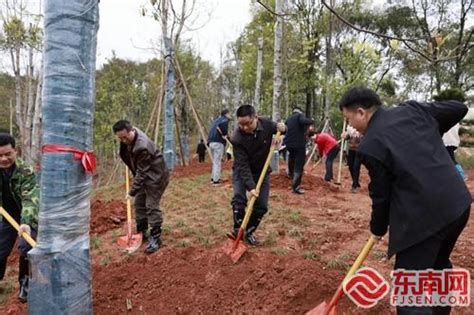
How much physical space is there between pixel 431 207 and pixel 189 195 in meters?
6.01

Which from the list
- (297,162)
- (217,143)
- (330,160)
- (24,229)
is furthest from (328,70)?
(24,229)

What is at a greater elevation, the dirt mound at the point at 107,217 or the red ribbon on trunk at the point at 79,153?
the red ribbon on trunk at the point at 79,153

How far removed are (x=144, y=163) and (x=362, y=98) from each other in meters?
2.85

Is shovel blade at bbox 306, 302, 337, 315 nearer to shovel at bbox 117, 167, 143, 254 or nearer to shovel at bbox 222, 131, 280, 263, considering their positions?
shovel at bbox 222, 131, 280, 263

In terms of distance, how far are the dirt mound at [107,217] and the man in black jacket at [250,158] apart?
2.37 m

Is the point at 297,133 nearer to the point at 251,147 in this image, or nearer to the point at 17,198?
the point at 251,147

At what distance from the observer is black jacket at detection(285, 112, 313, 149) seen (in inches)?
295

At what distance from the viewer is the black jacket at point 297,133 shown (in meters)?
7.50

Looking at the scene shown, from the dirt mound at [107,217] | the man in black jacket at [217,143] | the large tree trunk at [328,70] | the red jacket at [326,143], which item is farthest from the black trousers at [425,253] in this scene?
the large tree trunk at [328,70]

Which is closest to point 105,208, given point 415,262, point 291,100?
point 415,262

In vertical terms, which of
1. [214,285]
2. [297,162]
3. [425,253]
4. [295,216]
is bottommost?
[214,285]

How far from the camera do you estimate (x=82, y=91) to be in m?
2.13

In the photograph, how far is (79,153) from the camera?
84.7 inches

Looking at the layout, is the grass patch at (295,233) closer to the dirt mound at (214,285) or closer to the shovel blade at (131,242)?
the dirt mound at (214,285)
